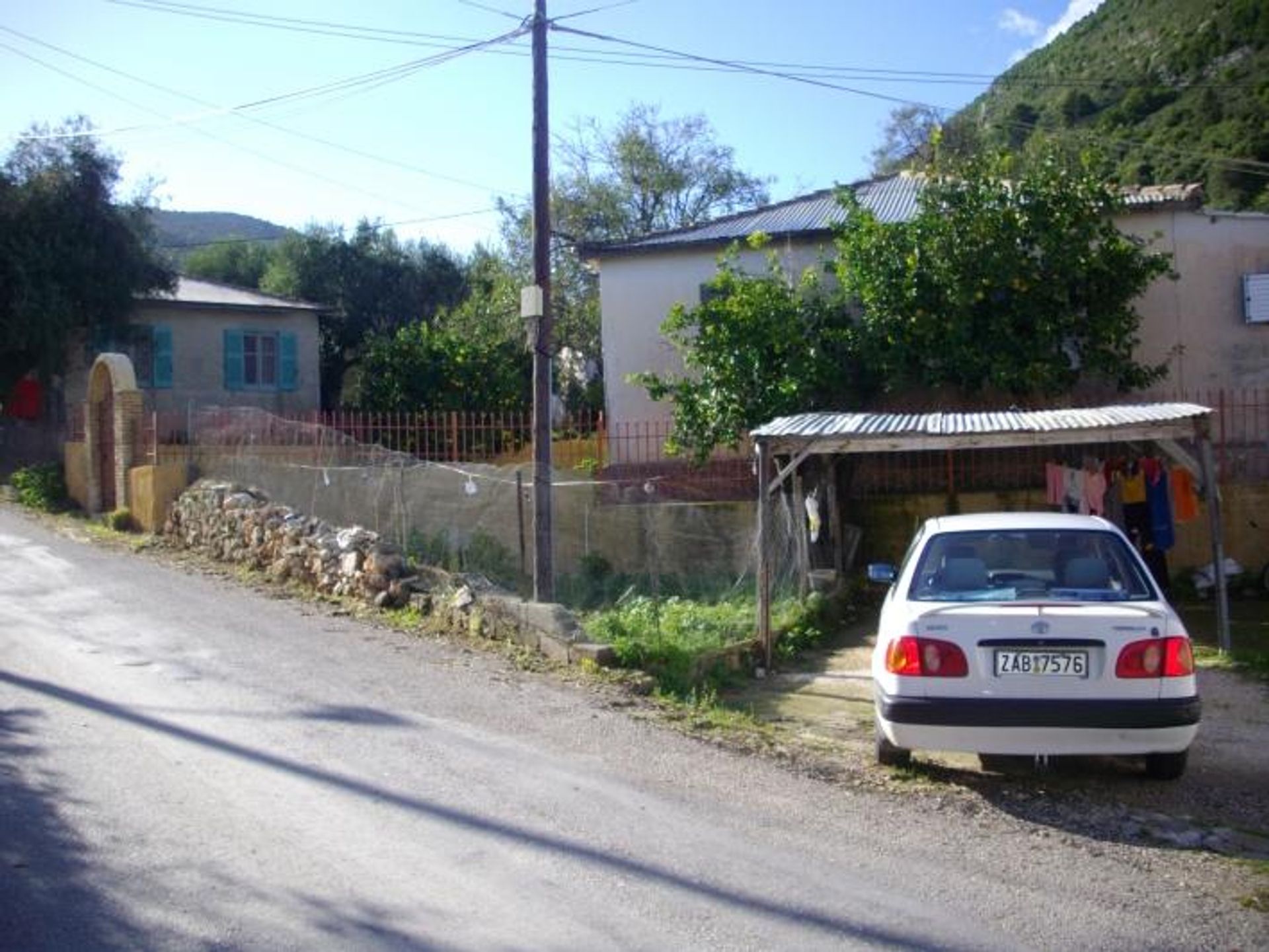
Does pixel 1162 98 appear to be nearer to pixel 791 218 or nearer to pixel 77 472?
pixel 791 218

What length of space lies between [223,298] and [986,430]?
23.6 meters

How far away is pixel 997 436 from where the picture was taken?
10430 millimetres

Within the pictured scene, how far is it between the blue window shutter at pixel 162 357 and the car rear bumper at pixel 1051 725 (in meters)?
25.4

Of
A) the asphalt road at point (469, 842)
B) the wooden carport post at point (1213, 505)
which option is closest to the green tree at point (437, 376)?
the asphalt road at point (469, 842)

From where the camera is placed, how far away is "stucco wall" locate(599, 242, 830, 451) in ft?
63.5

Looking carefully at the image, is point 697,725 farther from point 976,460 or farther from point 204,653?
point 976,460

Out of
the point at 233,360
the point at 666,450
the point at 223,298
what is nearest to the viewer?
the point at 666,450

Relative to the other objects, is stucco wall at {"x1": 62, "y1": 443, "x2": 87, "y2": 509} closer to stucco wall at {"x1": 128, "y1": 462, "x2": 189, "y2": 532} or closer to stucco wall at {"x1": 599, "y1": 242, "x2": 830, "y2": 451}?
stucco wall at {"x1": 128, "y1": 462, "x2": 189, "y2": 532}

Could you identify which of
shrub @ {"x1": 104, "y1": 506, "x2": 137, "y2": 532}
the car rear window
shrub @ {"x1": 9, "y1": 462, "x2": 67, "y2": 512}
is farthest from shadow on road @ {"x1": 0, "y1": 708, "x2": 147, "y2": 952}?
shrub @ {"x1": 9, "y1": 462, "x2": 67, "y2": 512}

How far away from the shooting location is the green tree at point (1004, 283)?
14969 millimetres

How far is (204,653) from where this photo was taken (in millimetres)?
10141

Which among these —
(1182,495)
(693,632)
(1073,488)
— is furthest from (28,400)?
(1182,495)

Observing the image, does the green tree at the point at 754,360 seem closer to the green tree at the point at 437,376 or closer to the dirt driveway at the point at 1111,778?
the dirt driveway at the point at 1111,778

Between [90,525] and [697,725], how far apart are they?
1299cm
